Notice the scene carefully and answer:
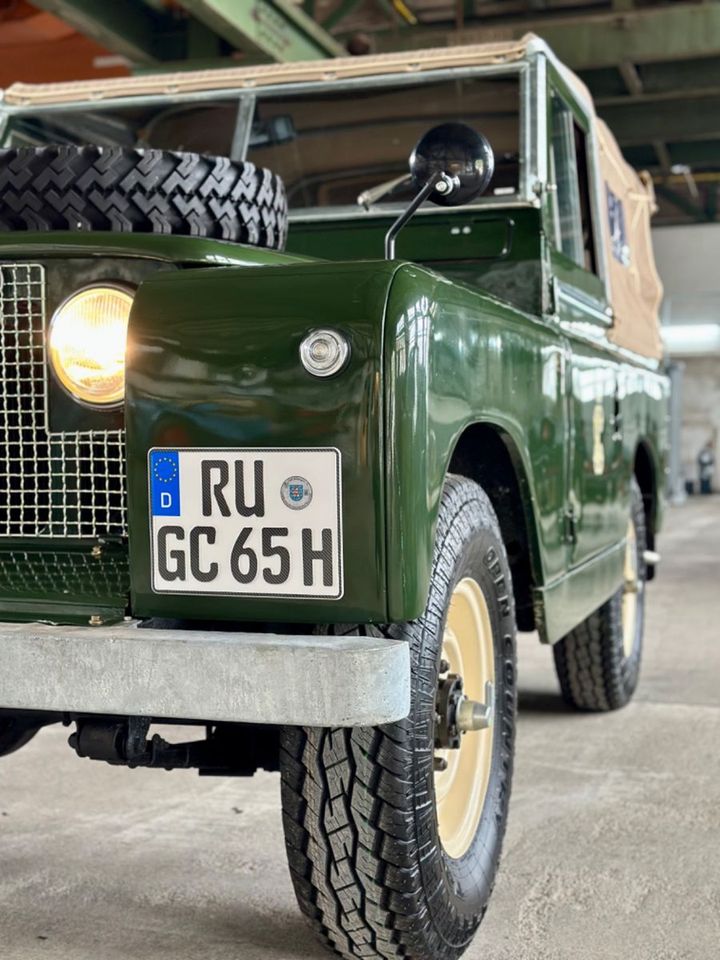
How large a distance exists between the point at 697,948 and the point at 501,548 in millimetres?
885

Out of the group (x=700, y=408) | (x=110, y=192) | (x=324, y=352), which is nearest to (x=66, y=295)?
(x=110, y=192)

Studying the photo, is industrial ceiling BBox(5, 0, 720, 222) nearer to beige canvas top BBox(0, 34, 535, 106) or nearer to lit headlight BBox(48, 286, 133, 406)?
beige canvas top BBox(0, 34, 535, 106)

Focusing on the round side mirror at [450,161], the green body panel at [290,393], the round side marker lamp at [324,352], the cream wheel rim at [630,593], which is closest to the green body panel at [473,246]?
the round side mirror at [450,161]

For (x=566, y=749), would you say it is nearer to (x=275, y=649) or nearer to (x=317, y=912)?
(x=317, y=912)

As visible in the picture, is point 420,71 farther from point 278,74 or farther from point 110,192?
point 110,192

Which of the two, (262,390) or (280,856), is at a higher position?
(262,390)

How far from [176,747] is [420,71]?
2.26 m

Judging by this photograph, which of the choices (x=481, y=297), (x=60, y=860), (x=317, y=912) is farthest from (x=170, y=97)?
(x=317, y=912)

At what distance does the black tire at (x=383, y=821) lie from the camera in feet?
6.85

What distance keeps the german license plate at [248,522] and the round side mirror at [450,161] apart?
78 centimetres

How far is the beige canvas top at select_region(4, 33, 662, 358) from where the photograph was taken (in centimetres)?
370

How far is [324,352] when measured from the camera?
1.99 metres

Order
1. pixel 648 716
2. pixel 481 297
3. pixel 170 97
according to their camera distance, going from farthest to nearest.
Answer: pixel 648 716, pixel 170 97, pixel 481 297

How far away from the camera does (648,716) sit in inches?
181
